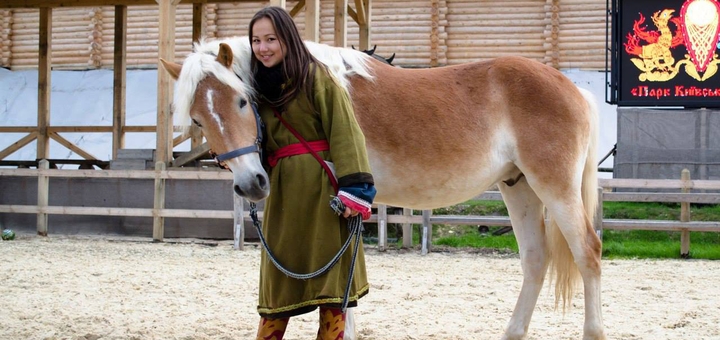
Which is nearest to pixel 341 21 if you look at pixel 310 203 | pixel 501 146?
pixel 501 146

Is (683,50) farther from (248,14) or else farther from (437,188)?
(248,14)

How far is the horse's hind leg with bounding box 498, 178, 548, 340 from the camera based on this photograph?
391cm

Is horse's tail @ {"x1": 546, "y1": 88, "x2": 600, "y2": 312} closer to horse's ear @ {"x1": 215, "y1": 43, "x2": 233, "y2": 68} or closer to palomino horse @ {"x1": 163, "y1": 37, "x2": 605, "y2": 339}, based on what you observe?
palomino horse @ {"x1": 163, "y1": 37, "x2": 605, "y2": 339}

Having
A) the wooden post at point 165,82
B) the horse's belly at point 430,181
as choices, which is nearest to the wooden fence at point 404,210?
the wooden post at point 165,82

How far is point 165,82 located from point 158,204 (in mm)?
1701

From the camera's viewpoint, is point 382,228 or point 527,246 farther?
point 382,228

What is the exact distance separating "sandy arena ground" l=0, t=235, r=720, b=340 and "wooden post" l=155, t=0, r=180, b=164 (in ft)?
6.00

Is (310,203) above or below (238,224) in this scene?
above

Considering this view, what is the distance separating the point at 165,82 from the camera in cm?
959

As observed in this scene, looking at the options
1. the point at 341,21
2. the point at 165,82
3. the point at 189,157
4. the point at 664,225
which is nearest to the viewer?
the point at 664,225

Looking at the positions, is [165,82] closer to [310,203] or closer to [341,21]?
[341,21]

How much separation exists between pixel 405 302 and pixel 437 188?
6.68 ft

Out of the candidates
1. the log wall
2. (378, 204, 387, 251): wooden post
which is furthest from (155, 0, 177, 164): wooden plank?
the log wall

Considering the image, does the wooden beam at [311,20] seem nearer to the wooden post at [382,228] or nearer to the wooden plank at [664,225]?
the wooden post at [382,228]
